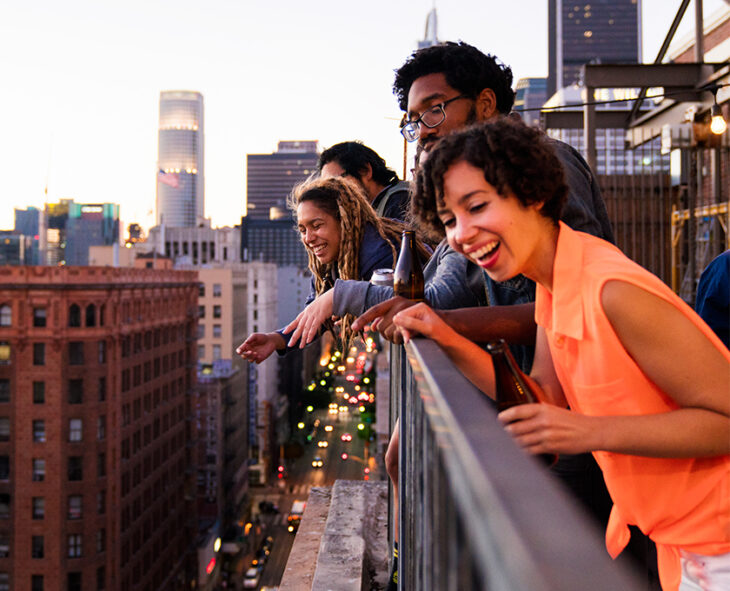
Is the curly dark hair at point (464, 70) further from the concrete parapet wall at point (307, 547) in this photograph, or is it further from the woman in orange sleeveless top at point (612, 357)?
the concrete parapet wall at point (307, 547)

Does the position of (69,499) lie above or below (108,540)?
above

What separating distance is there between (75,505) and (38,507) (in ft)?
6.21

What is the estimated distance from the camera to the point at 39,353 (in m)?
37.7

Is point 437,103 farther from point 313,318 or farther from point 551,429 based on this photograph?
point 551,429

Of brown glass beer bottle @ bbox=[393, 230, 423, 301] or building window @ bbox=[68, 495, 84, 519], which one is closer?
brown glass beer bottle @ bbox=[393, 230, 423, 301]

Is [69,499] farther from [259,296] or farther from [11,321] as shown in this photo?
[259,296]

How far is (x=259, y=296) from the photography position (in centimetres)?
8512

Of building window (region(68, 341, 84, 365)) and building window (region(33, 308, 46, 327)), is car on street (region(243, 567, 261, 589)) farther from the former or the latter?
building window (region(33, 308, 46, 327))

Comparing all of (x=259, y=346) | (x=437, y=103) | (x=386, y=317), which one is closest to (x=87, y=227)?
(x=259, y=346)

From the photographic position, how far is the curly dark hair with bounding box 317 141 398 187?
17.9ft

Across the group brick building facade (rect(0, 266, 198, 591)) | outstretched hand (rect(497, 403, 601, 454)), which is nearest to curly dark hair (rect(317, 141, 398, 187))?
outstretched hand (rect(497, 403, 601, 454))

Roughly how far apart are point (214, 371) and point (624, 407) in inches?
2429

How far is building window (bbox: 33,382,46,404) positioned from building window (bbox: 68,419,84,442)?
6.53 feet

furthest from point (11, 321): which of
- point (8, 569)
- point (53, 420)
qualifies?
point (8, 569)
